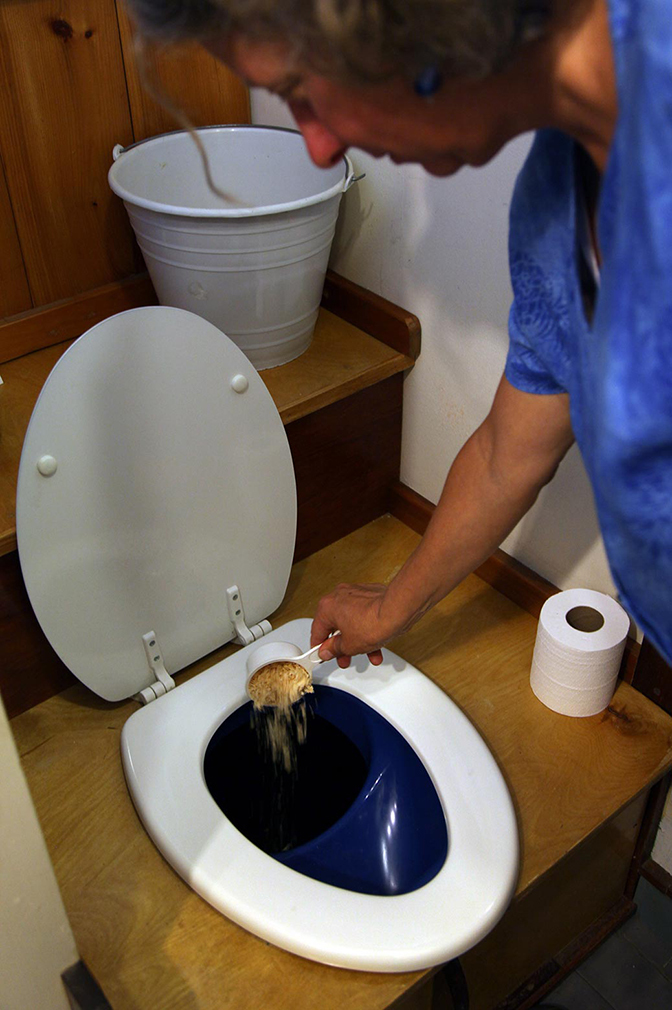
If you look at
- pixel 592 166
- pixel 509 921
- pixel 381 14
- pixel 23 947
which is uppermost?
pixel 381 14

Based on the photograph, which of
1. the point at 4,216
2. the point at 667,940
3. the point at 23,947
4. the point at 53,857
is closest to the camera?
the point at 23,947

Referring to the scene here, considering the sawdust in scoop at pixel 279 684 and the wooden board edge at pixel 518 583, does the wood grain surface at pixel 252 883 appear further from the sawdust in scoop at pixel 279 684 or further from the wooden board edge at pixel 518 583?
the sawdust in scoop at pixel 279 684

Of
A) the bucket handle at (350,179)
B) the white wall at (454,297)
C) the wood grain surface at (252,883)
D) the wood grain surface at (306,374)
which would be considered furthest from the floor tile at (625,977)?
the bucket handle at (350,179)

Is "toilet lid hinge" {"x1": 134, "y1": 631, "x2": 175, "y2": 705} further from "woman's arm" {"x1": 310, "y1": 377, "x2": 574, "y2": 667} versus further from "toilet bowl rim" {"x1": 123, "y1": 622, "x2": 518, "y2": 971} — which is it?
"woman's arm" {"x1": 310, "y1": 377, "x2": 574, "y2": 667}

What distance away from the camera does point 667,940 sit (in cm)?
127

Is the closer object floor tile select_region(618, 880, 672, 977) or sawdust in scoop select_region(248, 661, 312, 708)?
sawdust in scoop select_region(248, 661, 312, 708)

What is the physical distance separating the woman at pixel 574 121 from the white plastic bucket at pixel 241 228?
0.50 m

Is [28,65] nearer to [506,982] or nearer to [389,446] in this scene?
[389,446]

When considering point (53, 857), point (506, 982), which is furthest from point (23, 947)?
point (506, 982)

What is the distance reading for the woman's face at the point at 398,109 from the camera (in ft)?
1.36

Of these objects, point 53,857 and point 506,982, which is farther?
point 506,982

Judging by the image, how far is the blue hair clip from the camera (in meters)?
0.39

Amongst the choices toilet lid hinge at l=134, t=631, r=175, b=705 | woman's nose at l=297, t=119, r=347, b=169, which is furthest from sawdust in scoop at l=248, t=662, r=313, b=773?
woman's nose at l=297, t=119, r=347, b=169

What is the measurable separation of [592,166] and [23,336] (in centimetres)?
82
